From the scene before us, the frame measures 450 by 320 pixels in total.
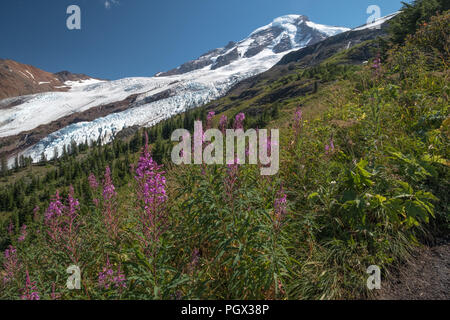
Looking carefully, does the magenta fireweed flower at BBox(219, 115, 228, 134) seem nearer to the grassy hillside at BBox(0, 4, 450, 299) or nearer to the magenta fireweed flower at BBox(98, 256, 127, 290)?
the grassy hillside at BBox(0, 4, 450, 299)

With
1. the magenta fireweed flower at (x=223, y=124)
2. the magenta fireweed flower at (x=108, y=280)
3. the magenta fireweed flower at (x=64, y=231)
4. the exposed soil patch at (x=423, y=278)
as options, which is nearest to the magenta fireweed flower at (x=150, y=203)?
the magenta fireweed flower at (x=108, y=280)

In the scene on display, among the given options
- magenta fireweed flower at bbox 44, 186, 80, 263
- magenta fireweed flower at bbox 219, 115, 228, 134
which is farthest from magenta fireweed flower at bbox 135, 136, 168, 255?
magenta fireweed flower at bbox 219, 115, 228, 134

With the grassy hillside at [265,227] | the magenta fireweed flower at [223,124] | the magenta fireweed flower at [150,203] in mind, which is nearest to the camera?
the magenta fireweed flower at [150,203]

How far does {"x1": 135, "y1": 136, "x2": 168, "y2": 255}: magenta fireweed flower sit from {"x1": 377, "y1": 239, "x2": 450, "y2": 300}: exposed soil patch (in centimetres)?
294

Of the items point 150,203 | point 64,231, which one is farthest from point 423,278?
point 64,231

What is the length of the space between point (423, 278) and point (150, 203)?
11.9ft

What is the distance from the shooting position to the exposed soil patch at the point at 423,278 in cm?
280

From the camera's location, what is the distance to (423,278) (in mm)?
2959

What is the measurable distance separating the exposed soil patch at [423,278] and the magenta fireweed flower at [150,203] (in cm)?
294

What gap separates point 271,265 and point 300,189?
8.09 ft

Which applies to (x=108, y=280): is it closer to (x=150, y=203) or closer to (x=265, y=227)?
(x=150, y=203)

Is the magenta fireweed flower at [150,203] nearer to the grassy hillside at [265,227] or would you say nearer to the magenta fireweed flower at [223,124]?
the grassy hillside at [265,227]

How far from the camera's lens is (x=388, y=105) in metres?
5.57
